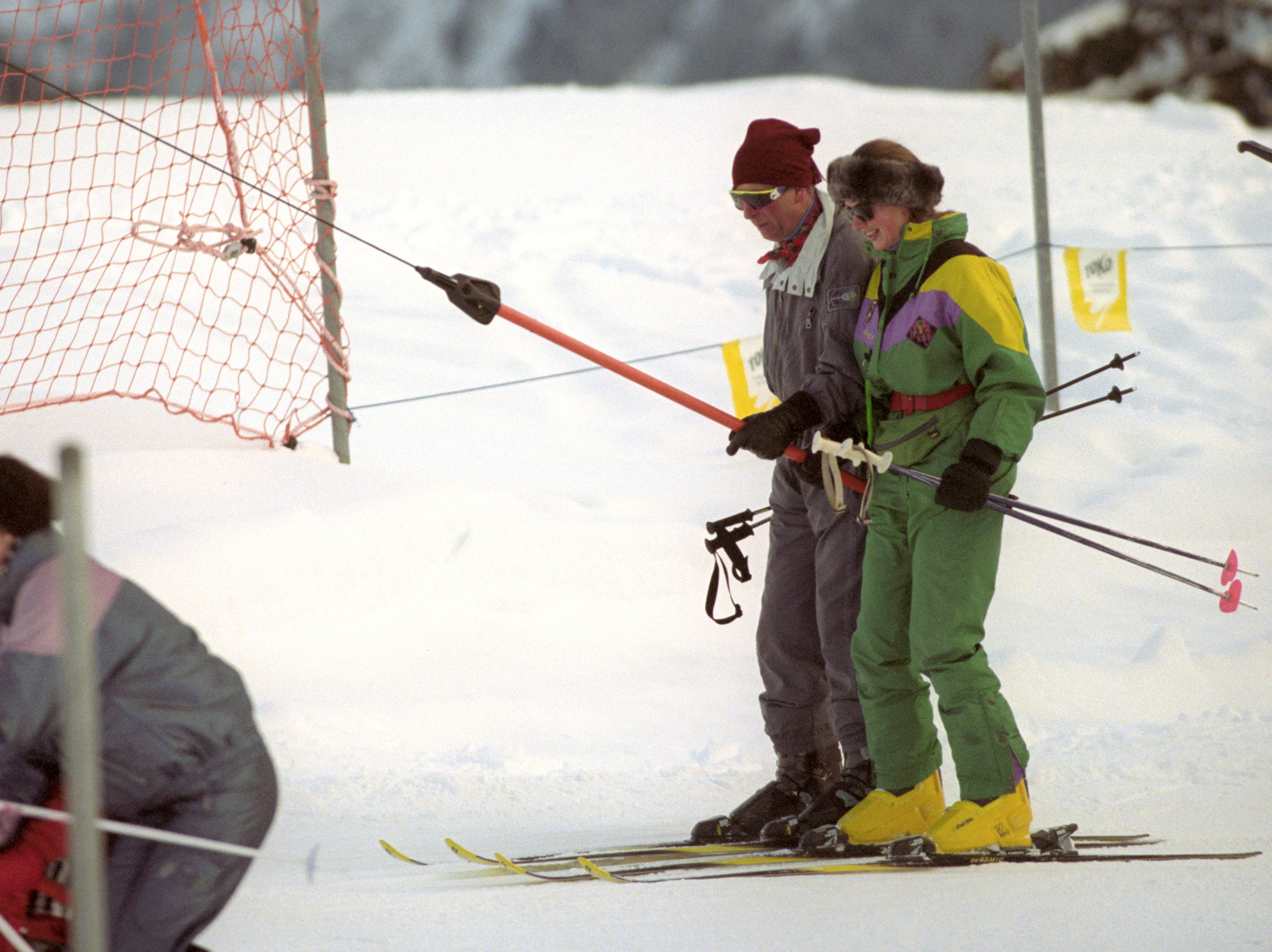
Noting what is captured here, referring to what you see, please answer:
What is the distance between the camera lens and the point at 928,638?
112 inches

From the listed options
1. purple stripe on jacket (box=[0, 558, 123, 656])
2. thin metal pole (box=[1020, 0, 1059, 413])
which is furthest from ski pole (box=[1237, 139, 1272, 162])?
thin metal pole (box=[1020, 0, 1059, 413])

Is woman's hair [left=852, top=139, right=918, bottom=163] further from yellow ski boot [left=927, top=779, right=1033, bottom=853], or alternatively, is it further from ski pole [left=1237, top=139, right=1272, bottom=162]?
yellow ski boot [left=927, top=779, right=1033, bottom=853]

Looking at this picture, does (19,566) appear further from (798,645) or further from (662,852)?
(798,645)

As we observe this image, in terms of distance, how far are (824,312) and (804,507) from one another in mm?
432

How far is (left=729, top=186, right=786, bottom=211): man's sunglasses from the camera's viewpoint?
3078 mm

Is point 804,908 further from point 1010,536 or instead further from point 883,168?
point 1010,536

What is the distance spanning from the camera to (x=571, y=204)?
10.9 metres

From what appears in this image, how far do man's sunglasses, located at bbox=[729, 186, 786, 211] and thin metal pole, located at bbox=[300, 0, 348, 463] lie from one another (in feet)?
7.63

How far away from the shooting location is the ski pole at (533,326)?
2.86 metres

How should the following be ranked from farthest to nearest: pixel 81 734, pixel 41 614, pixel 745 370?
pixel 745 370, pixel 41 614, pixel 81 734

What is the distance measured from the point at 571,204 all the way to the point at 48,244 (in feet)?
12.0

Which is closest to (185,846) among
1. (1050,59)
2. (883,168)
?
(883,168)

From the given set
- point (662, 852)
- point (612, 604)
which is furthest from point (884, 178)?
point (612, 604)

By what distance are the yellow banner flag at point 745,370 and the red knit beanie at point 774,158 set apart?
3.98ft
